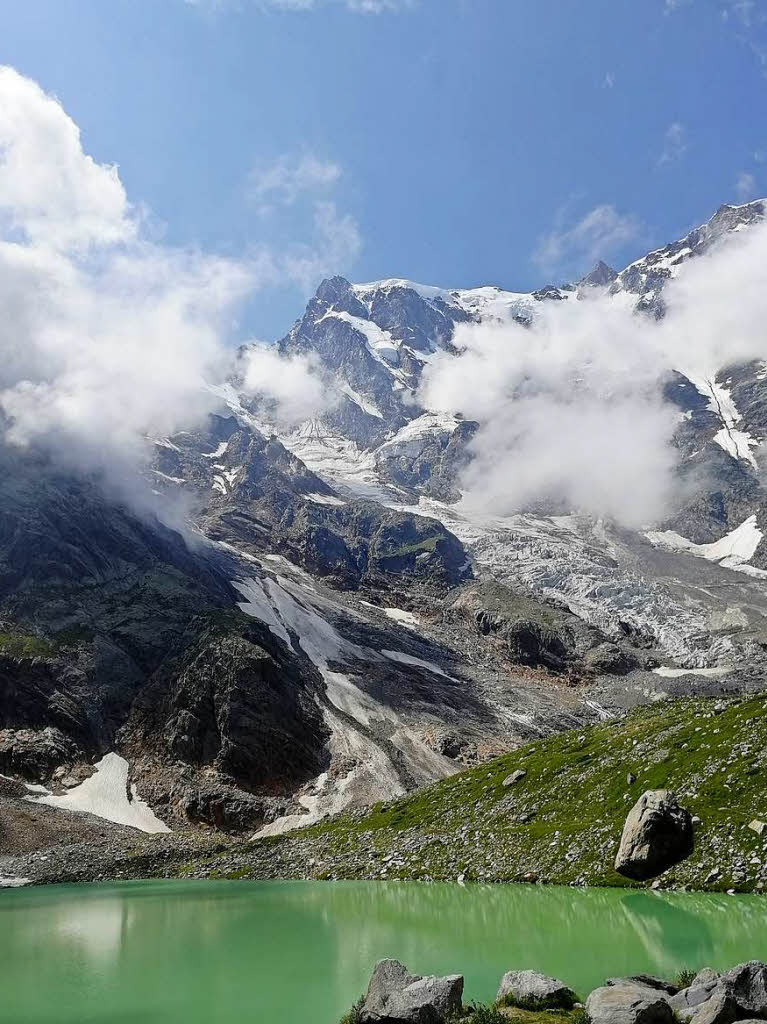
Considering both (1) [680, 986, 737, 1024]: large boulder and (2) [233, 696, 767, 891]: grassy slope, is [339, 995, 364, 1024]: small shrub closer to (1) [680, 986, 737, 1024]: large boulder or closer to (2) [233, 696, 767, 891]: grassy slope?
(1) [680, 986, 737, 1024]: large boulder

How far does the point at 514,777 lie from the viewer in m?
70.2

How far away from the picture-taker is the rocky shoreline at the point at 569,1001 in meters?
18.0

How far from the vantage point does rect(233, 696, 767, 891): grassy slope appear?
147ft

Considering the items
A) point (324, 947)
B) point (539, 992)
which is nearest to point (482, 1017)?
point (539, 992)

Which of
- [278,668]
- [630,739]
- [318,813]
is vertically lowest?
[318,813]

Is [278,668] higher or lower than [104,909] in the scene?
higher

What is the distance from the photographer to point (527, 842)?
→ 5512cm

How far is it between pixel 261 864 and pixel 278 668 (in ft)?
329

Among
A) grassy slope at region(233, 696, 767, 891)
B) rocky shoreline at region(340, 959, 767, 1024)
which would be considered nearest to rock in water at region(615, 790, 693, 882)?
grassy slope at region(233, 696, 767, 891)

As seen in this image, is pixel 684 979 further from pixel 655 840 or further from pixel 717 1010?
pixel 655 840

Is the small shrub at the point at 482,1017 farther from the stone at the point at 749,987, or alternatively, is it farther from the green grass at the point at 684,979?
the green grass at the point at 684,979

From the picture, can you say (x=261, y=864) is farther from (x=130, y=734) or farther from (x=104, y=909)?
(x=130, y=734)

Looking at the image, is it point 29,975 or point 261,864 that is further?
point 261,864

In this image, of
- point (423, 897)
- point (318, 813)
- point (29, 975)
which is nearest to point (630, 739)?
point (423, 897)
